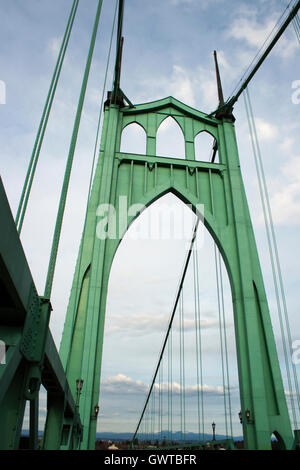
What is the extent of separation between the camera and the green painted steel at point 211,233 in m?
7.49

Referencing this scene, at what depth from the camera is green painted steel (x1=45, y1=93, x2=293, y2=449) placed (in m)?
7.49

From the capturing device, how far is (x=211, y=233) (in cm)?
985

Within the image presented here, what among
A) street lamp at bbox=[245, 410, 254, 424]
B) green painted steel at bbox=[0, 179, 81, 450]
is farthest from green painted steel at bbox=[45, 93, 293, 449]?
green painted steel at bbox=[0, 179, 81, 450]

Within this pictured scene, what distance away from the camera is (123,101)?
11.4 metres

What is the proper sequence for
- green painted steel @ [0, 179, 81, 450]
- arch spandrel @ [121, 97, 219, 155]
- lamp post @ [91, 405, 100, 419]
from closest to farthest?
1. green painted steel @ [0, 179, 81, 450]
2. lamp post @ [91, 405, 100, 419]
3. arch spandrel @ [121, 97, 219, 155]

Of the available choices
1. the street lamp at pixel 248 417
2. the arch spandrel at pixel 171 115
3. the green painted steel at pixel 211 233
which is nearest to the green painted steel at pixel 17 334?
the green painted steel at pixel 211 233

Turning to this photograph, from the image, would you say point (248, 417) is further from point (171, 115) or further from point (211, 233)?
point (171, 115)

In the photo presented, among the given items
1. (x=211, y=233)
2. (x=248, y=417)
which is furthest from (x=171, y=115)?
(x=248, y=417)

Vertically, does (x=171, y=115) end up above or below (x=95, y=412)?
above

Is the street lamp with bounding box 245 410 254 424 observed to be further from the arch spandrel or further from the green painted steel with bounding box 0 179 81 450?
the arch spandrel

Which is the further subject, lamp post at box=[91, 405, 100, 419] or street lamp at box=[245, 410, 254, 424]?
street lamp at box=[245, 410, 254, 424]
